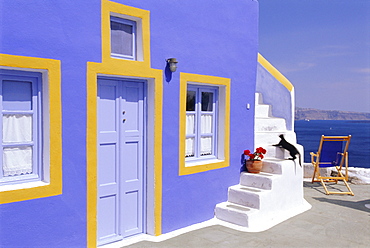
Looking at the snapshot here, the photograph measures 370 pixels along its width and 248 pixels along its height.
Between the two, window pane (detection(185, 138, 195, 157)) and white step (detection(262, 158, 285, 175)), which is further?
white step (detection(262, 158, 285, 175))

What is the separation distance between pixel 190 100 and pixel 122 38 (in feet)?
5.29

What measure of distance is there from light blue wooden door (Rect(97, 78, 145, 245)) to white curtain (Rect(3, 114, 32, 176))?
90cm

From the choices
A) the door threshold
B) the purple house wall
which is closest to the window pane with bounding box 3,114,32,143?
the purple house wall

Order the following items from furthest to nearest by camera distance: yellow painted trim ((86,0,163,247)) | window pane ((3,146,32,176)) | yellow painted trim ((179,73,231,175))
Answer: yellow painted trim ((179,73,231,175)), yellow painted trim ((86,0,163,247)), window pane ((3,146,32,176))

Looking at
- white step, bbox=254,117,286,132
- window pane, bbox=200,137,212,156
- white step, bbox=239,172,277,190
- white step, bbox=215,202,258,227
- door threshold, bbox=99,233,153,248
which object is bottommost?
door threshold, bbox=99,233,153,248

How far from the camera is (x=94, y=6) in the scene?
14.1 feet

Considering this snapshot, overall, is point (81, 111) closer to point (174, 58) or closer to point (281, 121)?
point (174, 58)

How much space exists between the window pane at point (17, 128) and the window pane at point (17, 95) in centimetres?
11

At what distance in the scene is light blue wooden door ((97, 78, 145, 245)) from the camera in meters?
4.65

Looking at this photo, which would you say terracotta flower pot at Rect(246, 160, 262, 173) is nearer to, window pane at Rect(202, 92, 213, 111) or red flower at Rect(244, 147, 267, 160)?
red flower at Rect(244, 147, 267, 160)

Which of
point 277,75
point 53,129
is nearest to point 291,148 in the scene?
point 277,75

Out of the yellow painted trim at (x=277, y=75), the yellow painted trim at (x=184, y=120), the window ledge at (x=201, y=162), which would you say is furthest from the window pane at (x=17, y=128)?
the yellow painted trim at (x=277, y=75)

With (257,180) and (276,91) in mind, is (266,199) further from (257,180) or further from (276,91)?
(276,91)

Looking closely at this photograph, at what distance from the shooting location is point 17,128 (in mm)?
3902
